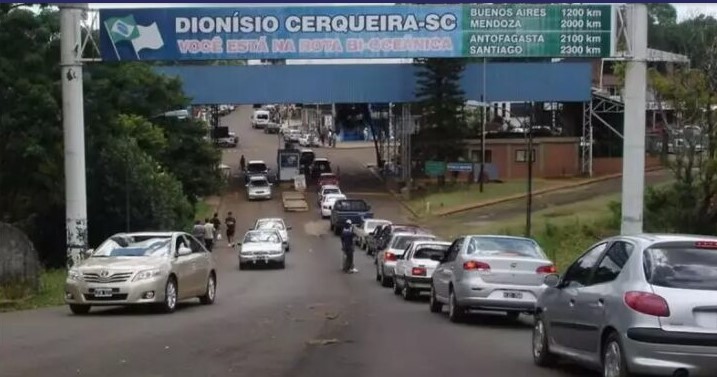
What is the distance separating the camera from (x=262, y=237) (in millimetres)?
45906

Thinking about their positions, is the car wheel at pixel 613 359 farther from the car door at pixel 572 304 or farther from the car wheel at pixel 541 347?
the car wheel at pixel 541 347

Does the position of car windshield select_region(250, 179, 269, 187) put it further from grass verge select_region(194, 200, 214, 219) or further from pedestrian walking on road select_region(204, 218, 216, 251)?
pedestrian walking on road select_region(204, 218, 216, 251)

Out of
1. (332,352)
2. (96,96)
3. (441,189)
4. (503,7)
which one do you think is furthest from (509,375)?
(441,189)

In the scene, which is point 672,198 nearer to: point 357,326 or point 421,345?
point 357,326

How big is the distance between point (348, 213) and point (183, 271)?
4044 cm

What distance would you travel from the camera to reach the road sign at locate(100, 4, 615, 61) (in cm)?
3166

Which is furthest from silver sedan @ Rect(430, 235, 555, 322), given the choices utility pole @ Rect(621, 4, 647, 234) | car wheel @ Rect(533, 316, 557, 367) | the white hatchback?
the white hatchback

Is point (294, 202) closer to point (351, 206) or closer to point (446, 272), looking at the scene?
point (351, 206)

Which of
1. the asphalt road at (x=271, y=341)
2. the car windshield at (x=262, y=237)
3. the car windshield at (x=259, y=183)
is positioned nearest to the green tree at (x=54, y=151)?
the car windshield at (x=262, y=237)

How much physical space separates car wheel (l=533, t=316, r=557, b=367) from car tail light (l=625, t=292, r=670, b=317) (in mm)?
2832

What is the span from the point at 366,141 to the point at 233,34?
10090 centimetres

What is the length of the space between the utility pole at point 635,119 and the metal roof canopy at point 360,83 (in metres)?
45.6

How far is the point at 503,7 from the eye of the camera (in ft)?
103

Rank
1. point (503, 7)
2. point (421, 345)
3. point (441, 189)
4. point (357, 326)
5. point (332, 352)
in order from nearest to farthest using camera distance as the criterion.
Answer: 1. point (332, 352)
2. point (421, 345)
3. point (357, 326)
4. point (503, 7)
5. point (441, 189)
